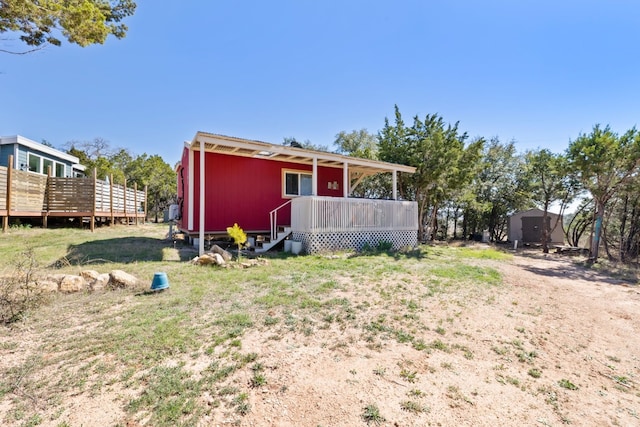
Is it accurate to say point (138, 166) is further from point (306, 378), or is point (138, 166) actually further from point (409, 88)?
point (306, 378)

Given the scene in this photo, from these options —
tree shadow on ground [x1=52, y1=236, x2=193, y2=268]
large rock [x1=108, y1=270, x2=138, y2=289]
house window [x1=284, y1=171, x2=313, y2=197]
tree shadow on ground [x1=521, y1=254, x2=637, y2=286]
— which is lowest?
tree shadow on ground [x1=521, y1=254, x2=637, y2=286]

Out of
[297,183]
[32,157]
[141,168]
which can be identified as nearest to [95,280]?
[297,183]

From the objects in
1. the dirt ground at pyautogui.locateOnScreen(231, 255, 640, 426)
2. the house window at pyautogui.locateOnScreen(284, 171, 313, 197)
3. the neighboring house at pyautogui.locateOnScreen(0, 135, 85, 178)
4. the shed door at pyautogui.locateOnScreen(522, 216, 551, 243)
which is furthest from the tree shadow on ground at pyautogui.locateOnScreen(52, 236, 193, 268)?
the shed door at pyautogui.locateOnScreen(522, 216, 551, 243)

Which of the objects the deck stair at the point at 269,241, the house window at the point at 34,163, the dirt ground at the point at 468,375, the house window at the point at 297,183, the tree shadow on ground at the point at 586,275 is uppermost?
the house window at the point at 34,163

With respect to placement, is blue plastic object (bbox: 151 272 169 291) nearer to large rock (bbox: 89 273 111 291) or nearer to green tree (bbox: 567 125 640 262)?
large rock (bbox: 89 273 111 291)

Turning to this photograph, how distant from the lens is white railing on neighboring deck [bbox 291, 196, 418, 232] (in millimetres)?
8432

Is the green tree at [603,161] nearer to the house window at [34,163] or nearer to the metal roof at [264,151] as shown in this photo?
the metal roof at [264,151]

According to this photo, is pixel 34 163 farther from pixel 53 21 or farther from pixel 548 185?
pixel 548 185

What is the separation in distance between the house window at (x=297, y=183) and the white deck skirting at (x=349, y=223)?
5.52ft

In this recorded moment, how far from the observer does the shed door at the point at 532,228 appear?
16625 mm

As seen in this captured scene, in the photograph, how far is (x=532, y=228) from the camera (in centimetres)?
1688

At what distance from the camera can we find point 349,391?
2.33 m

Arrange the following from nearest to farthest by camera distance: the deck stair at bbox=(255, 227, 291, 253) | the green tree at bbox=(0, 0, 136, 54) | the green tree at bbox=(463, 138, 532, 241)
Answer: the green tree at bbox=(0, 0, 136, 54)
the deck stair at bbox=(255, 227, 291, 253)
the green tree at bbox=(463, 138, 532, 241)

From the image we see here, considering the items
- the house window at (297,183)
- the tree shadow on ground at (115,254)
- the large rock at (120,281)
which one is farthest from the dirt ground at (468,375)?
the house window at (297,183)
